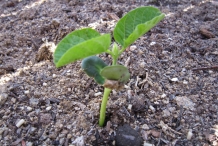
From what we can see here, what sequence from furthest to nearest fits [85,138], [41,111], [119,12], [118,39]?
[119,12]
[41,111]
[85,138]
[118,39]

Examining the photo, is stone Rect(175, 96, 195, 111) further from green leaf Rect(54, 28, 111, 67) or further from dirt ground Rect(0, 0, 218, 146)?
green leaf Rect(54, 28, 111, 67)

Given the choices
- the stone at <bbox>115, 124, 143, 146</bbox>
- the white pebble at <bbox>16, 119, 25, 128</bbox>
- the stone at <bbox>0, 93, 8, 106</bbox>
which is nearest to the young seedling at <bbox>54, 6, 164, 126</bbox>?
Answer: the stone at <bbox>115, 124, 143, 146</bbox>

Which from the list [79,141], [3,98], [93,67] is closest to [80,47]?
[93,67]

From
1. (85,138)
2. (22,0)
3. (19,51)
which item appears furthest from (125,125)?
(22,0)

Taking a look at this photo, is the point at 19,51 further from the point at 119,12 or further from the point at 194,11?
the point at 194,11

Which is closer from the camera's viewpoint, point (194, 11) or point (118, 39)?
point (118, 39)

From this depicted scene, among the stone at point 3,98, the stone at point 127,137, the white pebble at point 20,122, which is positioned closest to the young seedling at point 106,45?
the stone at point 127,137
